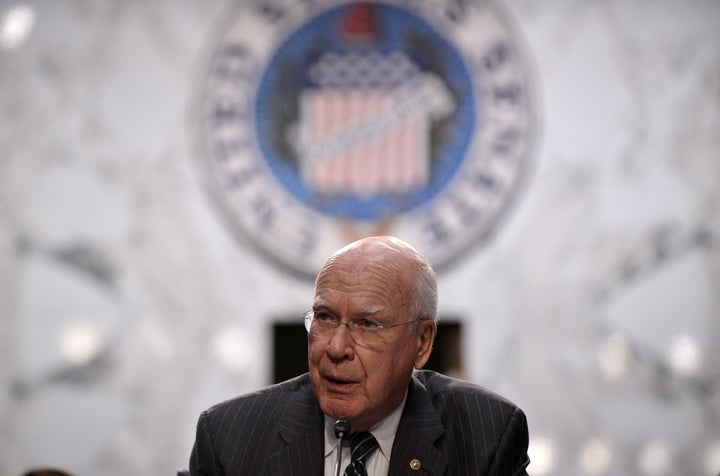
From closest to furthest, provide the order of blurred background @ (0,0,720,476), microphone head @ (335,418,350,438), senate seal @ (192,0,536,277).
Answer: microphone head @ (335,418,350,438), blurred background @ (0,0,720,476), senate seal @ (192,0,536,277)

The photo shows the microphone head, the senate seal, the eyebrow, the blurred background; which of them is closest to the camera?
the microphone head

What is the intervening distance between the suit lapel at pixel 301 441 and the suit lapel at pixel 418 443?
0.17 meters

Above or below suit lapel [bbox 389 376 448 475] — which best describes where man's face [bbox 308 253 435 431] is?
above

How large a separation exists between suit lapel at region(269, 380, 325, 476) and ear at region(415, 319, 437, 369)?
10.0 inches

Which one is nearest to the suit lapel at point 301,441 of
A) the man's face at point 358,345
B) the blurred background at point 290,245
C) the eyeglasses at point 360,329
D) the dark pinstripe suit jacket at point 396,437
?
the dark pinstripe suit jacket at point 396,437

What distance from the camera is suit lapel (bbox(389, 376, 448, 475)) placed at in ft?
6.36

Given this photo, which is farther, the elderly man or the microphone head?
the elderly man

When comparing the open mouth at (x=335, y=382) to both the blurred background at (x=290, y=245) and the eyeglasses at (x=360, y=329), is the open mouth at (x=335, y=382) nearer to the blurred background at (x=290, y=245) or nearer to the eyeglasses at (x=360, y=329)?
the eyeglasses at (x=360, y=329)

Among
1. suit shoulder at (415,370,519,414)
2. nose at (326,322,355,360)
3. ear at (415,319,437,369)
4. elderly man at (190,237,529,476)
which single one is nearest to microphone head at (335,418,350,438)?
elderly man at (190,237,529,476)

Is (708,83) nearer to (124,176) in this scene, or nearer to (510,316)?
(510,316)

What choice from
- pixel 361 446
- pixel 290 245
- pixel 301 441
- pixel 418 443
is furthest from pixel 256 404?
pixel 290 245

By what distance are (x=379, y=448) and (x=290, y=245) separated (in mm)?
2973

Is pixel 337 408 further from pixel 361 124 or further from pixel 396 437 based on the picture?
pixel 361 124

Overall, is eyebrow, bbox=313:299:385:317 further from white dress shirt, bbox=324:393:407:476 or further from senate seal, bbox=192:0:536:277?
senate seal, bbox=192:0:536:277
